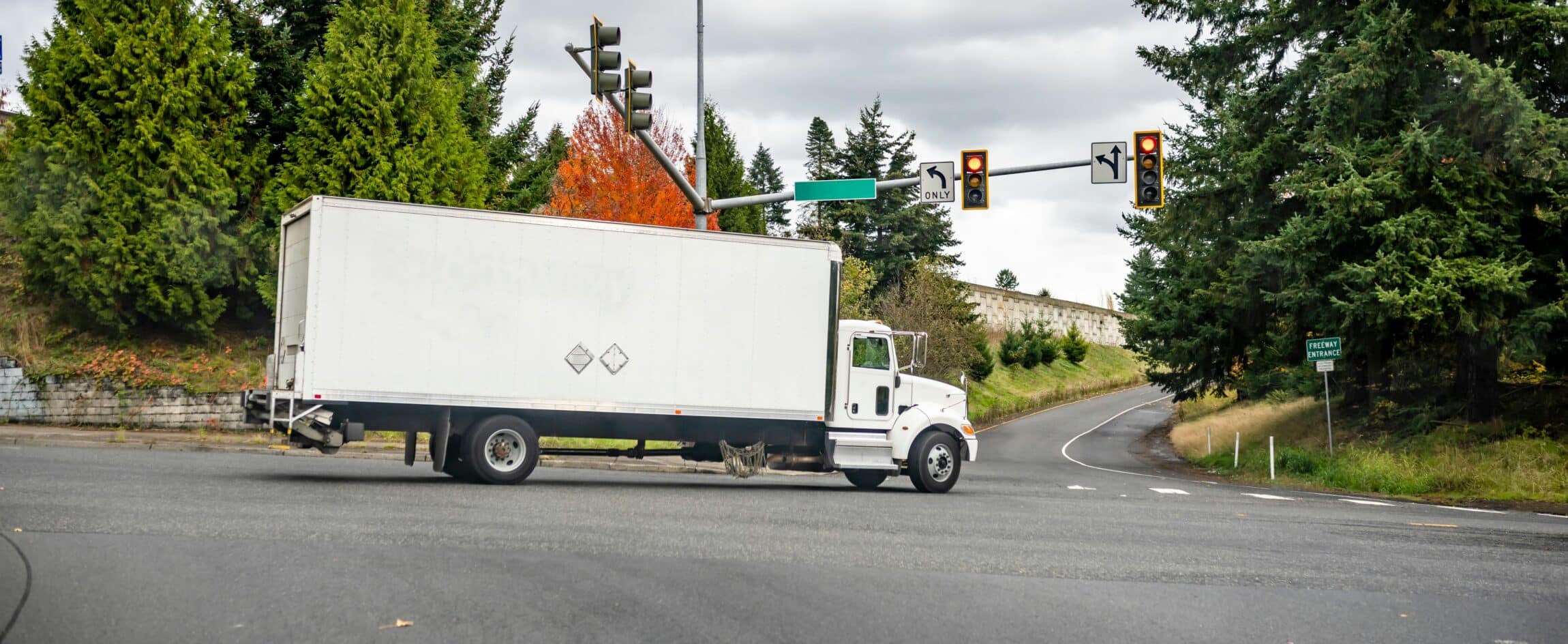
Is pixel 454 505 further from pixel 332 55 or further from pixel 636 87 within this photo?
pixel 332 55

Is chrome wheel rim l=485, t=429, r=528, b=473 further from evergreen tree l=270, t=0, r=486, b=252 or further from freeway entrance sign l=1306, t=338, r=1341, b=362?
freeway entrance sign l=1306, t=338, r=1341, b=362

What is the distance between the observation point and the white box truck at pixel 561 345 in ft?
47.6

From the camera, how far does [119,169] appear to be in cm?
2295

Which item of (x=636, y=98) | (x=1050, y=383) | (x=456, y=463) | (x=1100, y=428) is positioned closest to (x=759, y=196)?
(x=636, y=98)

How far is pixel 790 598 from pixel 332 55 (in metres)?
21.1

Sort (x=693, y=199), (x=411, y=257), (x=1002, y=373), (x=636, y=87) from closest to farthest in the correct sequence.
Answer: (x=411, y=257) → (x=636, y=87) → (x=693, y=199) → (x=1002, y=373)

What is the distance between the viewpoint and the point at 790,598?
7.24m

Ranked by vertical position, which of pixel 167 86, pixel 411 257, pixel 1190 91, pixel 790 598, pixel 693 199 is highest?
pixel 1190 91

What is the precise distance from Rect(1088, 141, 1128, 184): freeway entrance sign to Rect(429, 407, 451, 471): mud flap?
37.0ft

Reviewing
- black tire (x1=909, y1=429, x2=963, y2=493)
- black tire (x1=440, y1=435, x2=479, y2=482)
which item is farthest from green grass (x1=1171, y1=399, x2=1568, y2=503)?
black tire (x1=440, y1=435, x2=479, y2=482)

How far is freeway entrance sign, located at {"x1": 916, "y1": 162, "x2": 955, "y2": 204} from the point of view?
68.1ft

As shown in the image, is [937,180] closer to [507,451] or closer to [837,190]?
[837,190]

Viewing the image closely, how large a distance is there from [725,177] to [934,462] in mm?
27293

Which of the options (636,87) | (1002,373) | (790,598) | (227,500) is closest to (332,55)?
(636,87)
